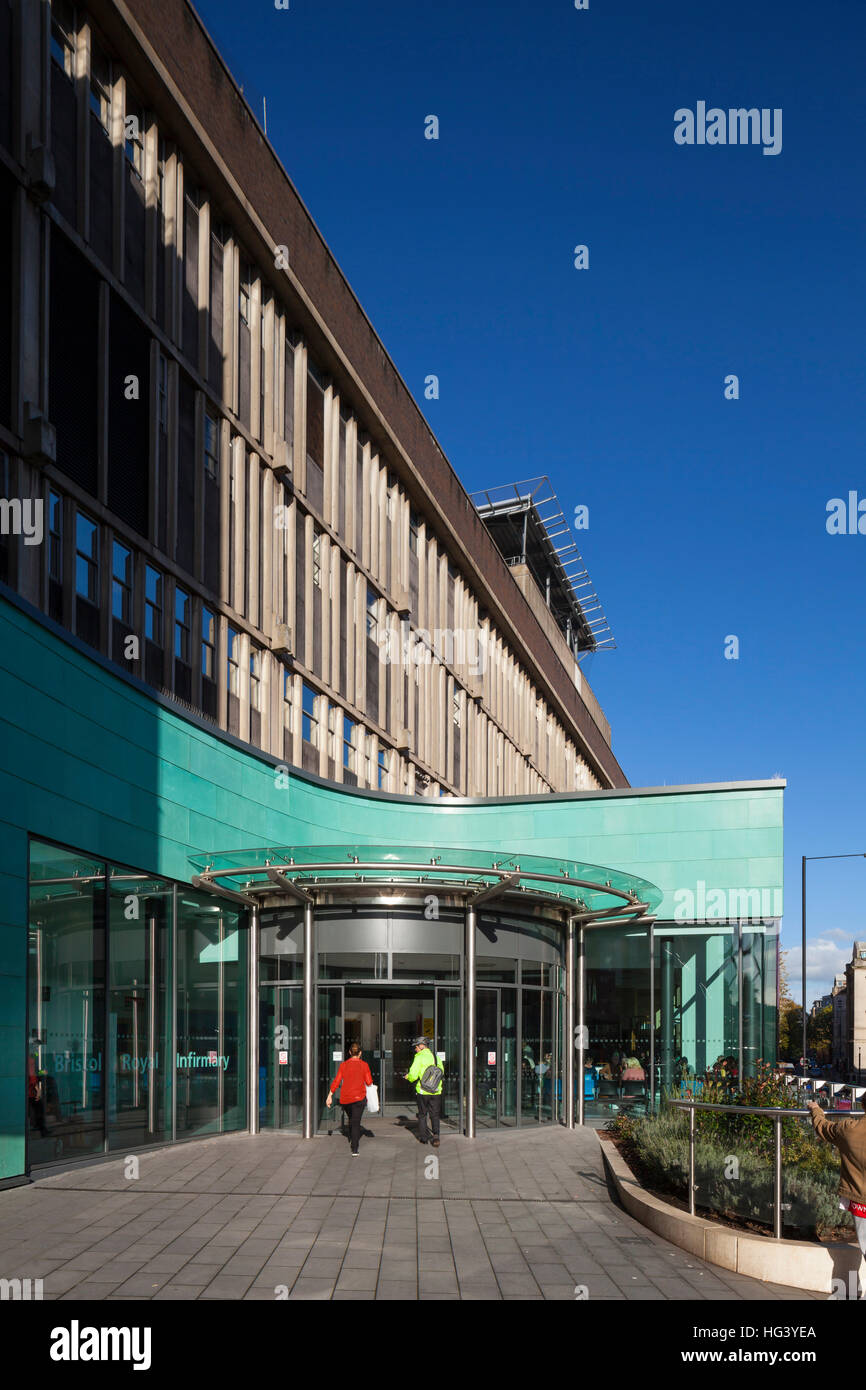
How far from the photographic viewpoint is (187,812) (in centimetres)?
1941

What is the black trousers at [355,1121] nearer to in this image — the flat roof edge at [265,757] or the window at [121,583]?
the flat roof edge at [265,757]

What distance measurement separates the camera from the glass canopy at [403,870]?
59.8 ft

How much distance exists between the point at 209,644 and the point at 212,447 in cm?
405

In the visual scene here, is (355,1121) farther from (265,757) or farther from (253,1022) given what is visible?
(265,757)

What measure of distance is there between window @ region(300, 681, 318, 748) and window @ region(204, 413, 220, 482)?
6129 mm

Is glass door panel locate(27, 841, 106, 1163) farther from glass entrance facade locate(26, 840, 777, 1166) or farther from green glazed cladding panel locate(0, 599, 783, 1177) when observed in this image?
green glazed cladding panel locate(0, 599, 783, 1177)

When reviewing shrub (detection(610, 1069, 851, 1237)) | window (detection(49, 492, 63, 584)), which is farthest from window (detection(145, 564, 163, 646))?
shrub (detection(610, 1069, 851, 1237))

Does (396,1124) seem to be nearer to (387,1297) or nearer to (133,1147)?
(133,1147)

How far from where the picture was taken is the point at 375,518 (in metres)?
34.2

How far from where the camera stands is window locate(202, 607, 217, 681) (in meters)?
24.0

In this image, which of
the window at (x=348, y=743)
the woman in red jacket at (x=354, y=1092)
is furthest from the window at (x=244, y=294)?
the woman in red jacket at (x=354, y=1092)

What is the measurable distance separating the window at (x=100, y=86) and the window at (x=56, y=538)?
7138 millimetres

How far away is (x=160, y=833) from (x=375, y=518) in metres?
17.5
